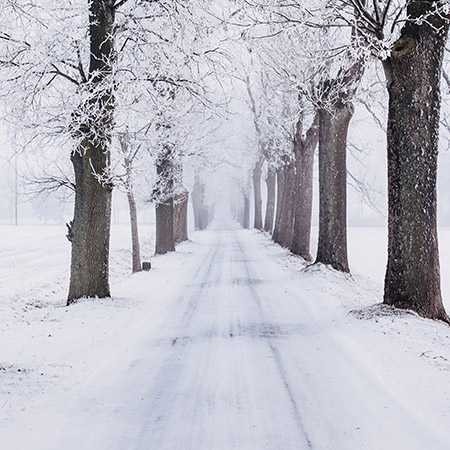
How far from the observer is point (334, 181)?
1337 centimetres

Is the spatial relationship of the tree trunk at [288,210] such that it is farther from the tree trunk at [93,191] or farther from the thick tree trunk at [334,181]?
the tree trunk at [93,191]

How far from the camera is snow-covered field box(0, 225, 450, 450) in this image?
360 cm

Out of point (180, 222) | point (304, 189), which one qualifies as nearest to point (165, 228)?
point (304, 189)

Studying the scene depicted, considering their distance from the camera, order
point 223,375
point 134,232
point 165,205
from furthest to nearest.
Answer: point 165,205, point 134,232, point 223,375

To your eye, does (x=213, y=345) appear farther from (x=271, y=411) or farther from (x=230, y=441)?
(x=230, y=441)

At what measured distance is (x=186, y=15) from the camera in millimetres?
9203

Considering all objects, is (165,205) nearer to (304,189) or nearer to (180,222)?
(304,189)

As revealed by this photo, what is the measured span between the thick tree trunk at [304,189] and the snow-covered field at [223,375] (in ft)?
27.5

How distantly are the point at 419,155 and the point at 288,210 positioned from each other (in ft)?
51.6

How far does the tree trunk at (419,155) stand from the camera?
7.50 m

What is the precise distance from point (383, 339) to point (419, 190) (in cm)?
269

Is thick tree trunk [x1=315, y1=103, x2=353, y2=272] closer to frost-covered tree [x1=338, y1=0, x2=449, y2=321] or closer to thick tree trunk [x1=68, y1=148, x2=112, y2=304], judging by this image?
frost-covered tree [x1=338, y1=0, x2=449, y2=321]

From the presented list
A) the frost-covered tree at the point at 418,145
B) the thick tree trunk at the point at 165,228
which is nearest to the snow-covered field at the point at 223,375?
the frost-covered tree at the point at 418,145

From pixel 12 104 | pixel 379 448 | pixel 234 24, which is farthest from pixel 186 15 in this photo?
pixel 379 448
